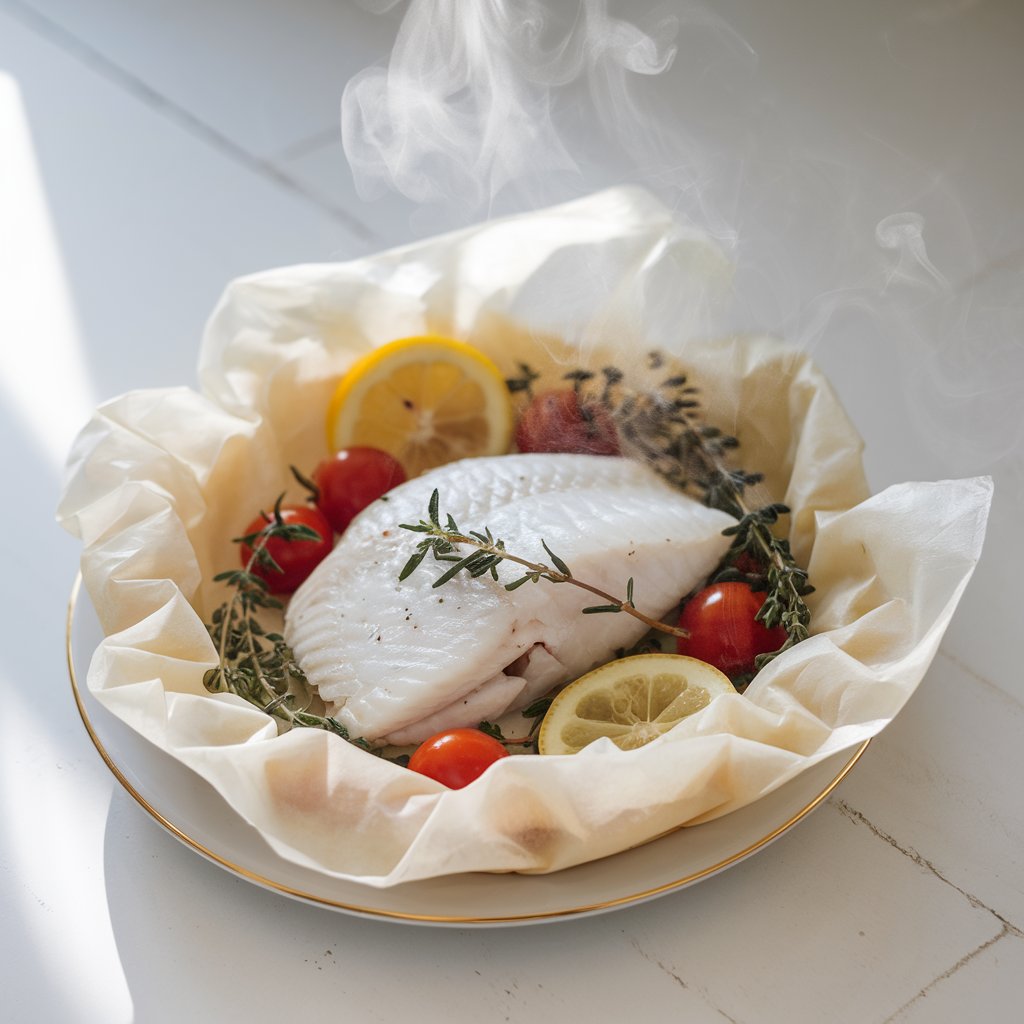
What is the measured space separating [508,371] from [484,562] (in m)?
0.60

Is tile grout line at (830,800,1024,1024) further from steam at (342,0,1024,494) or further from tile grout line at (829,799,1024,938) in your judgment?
steam at (342,0,1024,494)

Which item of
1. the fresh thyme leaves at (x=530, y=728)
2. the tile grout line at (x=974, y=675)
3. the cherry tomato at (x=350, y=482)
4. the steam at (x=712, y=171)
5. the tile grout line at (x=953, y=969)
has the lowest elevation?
the tile grout line at (x=953, y=969)

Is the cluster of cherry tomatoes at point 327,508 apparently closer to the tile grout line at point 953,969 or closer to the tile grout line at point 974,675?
the tile grout line at point 974,675

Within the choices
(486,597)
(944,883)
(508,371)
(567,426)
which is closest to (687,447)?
(567,426)

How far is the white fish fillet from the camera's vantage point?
154 centimetres

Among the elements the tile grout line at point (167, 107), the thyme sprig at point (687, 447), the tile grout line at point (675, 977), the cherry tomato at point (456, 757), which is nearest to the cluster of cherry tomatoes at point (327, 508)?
the thyme sprig at point (687, 447)

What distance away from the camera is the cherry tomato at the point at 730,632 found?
1.58 m

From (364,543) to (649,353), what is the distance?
0.54 m

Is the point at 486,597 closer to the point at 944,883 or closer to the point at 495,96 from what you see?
the point at 944,883

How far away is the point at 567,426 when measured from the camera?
1.93 m

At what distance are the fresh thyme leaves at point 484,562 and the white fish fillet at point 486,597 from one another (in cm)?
2

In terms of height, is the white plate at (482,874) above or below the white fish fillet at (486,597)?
below

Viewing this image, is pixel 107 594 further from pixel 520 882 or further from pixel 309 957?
pixel 520 882

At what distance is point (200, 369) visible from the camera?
197 centimetres
